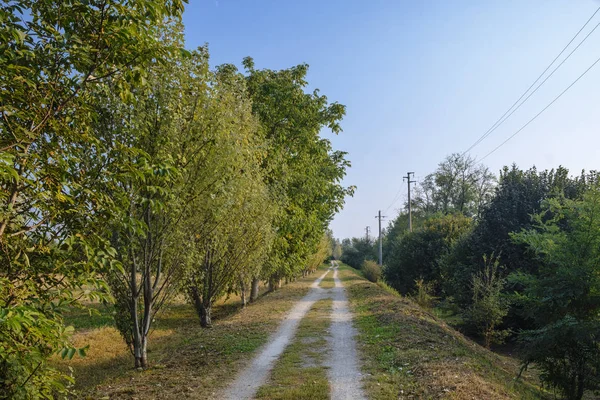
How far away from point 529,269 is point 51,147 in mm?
19837

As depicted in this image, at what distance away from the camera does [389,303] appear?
18672 mm

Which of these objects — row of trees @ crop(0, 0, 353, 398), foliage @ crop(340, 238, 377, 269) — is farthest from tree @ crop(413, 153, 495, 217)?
row of trees @ crop(0, 0, 353, 398)

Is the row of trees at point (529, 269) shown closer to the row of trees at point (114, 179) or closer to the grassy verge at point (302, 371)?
the grassy verge at point (302, 371)

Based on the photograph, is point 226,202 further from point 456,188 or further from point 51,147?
point 456,188

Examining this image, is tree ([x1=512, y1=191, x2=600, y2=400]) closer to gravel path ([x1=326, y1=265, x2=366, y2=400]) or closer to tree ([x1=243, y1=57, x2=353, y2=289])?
gravel path ([x1=326, y1=265, x2=366, y2=400])

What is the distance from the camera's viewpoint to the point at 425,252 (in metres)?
31.0

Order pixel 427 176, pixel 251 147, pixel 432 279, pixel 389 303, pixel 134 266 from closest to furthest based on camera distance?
pixel 134 266
pixel 251 147
pixel 389 303
pixel 432 279
pixel 427 176

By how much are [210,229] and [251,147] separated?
299 cm

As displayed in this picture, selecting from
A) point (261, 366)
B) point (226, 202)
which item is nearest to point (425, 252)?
point (226, 202)

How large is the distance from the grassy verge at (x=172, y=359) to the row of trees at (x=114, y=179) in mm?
689

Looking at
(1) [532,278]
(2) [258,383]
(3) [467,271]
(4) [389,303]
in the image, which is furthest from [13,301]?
(3) [467,271]

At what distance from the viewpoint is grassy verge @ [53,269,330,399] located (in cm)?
757

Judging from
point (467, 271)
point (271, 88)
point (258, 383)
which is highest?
point (271, 88)

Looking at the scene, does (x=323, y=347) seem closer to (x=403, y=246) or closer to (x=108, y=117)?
(x=108, y=117)
